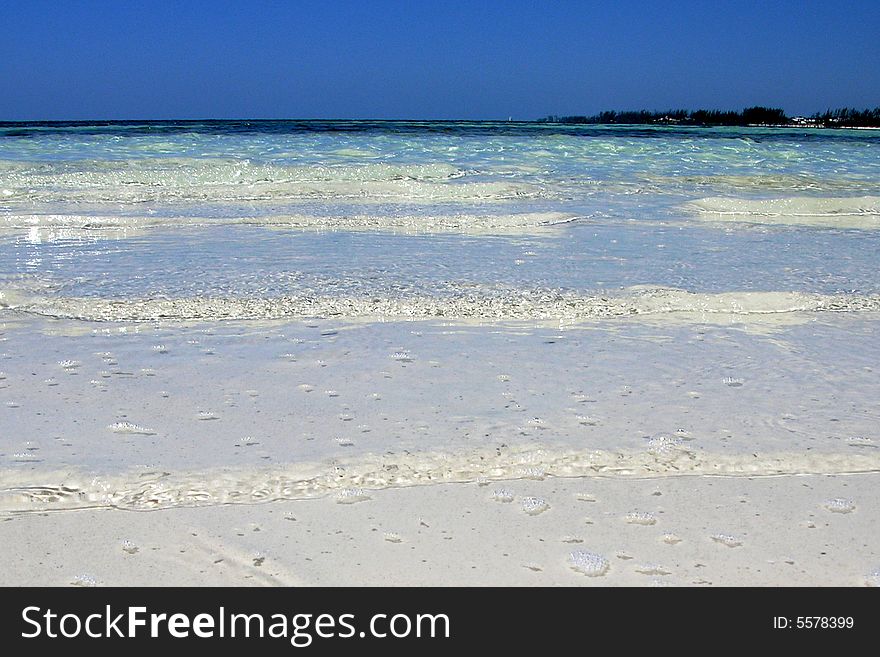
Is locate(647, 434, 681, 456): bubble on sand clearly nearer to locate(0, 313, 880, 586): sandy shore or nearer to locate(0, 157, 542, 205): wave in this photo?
locate(0, 313, 880, 586): sandy shore

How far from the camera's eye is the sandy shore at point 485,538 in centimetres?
189

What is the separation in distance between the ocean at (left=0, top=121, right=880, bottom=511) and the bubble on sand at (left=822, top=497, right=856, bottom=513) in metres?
0.20

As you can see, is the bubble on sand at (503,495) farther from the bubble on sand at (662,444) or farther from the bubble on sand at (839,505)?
the bubble on sand at (839,505)

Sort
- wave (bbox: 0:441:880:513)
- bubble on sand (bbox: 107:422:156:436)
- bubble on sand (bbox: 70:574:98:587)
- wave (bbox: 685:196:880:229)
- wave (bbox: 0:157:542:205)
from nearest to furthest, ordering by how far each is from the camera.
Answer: bubble on sand (bbox: 70:574:98:587) → wave (bbox: 0:441:880:513) → bubble on sand (bbox: 107:422:156:436) → wave (bbox: 685:196:880:229) → wave (bbox: 0:157:542:205)

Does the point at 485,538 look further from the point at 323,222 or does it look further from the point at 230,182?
the point at 230,182

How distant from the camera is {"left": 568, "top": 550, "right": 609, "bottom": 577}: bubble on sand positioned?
75.5 inches

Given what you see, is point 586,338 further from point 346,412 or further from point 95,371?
point 95,371

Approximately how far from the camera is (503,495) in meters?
2.31

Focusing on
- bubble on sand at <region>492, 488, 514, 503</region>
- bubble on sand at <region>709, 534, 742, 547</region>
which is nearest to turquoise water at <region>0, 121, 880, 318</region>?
bubble on sand at <region>492, 488, 514, 503</region>

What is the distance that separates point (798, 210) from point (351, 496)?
1019cm

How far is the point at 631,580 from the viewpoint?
6.19 feet

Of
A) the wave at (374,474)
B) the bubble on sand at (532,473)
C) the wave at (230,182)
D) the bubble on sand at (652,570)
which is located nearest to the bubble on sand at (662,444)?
the wave at (374,474)
